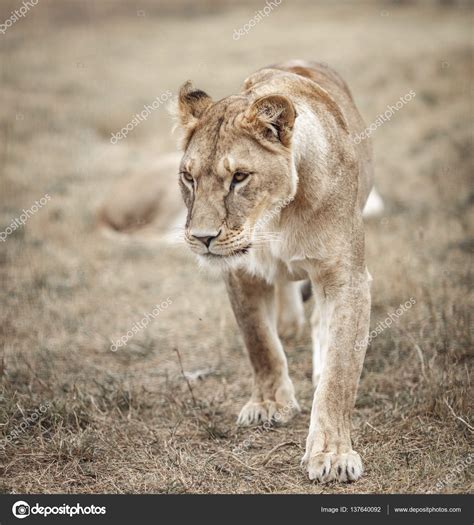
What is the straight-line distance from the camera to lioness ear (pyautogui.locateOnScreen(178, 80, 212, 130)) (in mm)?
3881

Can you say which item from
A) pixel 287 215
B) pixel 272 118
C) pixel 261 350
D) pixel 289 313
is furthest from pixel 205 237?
pixel 289 313

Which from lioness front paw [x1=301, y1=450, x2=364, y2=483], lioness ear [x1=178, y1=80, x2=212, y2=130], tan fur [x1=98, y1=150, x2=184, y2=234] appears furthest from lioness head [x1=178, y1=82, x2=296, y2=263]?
tan fur [x1=98, y1=150, x2=184, y2=234]

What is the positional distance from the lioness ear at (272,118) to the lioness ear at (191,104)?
0.42m

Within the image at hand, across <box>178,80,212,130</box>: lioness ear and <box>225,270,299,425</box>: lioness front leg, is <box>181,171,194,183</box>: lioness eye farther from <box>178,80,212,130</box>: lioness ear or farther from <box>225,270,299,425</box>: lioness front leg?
<box>225,270,299,425</box>: lioness front leg

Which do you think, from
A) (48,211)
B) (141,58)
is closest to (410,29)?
(141,58)

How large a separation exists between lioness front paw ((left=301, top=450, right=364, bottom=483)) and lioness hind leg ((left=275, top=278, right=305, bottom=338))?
1.86 m

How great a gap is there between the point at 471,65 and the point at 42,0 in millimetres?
10672

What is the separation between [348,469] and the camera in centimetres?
345

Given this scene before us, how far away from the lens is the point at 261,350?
13.8 ft

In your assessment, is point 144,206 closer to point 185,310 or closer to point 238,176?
point 185,310

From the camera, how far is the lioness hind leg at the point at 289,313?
5281mm

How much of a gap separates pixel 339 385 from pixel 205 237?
862 millimetres

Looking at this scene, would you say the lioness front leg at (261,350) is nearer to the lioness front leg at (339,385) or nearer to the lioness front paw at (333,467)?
the lioness front leg at (339,385)
